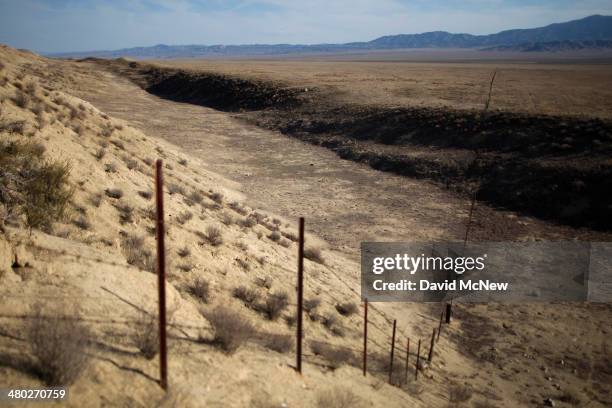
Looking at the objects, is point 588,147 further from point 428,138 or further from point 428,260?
point 428,260

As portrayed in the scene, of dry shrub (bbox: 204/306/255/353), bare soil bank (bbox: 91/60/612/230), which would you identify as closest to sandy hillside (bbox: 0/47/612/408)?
dry shrub (bbox: 204/306/255/353)

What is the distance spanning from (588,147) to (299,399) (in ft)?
73.0

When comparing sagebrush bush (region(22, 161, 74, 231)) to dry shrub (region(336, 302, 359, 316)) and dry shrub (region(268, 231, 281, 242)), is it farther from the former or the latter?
dry shrub (region(336, 302, 359, 316))

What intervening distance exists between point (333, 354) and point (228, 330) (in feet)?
7.76

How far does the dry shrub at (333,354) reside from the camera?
6.79 m

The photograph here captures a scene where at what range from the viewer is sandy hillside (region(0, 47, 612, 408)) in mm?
4488

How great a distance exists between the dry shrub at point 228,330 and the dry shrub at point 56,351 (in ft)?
5.81

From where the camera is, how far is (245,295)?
25.5 ft

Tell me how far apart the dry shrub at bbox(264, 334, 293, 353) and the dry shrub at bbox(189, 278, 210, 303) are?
1270 millimetres

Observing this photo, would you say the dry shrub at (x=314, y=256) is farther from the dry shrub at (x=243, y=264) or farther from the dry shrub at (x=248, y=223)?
the dry shrub at (x=243, y=264)

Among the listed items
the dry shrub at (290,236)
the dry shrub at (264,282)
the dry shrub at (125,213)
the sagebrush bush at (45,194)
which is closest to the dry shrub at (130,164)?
the dry shrub at (125,213)

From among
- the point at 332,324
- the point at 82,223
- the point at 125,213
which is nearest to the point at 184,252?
the point at 125,213

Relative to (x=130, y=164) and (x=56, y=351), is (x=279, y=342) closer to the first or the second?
(x=56, y=351)

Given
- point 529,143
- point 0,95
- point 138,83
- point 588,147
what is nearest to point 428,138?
point 529,143
